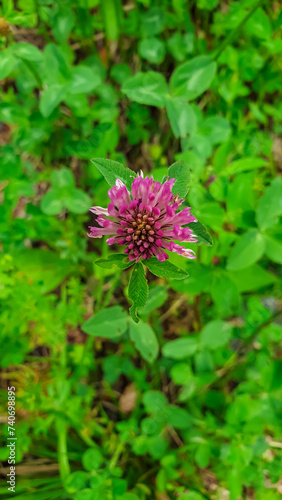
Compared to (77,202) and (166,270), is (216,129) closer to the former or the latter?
(77,202)

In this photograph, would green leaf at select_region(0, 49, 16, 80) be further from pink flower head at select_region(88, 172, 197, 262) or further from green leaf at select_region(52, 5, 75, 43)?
pink flower head at select_region(88, 172, 197, 262)

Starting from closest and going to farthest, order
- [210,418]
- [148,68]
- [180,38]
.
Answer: [210,418], [180,38], [148,68]

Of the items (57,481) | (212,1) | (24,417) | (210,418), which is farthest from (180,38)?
(57,481)

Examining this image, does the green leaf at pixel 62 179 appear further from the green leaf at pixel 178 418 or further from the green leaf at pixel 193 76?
the green leaf at pixel 178 418

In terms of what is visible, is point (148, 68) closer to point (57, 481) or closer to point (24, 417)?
point (24, 417)

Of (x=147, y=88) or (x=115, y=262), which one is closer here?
(x=115, y=262)

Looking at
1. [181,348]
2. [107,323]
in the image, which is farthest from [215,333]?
[107,323]
